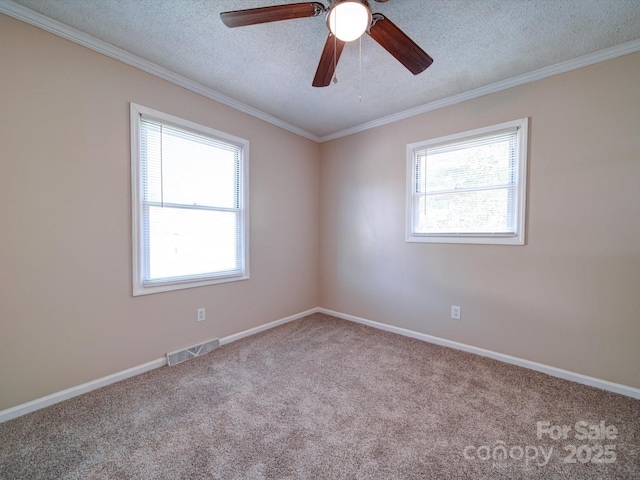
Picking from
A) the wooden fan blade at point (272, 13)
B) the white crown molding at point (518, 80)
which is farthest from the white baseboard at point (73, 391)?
the white crown molding at point (518, 80)

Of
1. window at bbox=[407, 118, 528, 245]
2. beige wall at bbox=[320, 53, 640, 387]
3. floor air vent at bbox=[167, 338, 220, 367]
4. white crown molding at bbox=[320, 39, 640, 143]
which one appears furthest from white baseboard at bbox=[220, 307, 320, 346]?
white crown molding at bbox=[320, 39, 640, 143]

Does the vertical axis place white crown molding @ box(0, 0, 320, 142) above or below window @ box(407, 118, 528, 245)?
above

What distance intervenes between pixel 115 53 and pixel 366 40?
1932 mm

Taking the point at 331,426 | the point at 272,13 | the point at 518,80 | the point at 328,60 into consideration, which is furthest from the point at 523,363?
the point at 272,13

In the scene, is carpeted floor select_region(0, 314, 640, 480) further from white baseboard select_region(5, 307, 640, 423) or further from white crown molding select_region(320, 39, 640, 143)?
white crown molding select_region(320, 39, 640, 143)

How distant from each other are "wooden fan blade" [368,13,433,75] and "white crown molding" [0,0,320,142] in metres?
1.82

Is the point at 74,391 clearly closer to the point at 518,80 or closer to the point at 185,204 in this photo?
the point at 185,204

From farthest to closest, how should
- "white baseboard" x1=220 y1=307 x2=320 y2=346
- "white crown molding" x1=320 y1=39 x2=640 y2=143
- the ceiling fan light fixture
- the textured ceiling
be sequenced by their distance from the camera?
"white baseboard" x1=220 y1=307 x2=320 y2=346 → "white crown molding" x1=320 y1=39 x2=640 y2=143 → the textured ceiling → the ceiling fan light fixture

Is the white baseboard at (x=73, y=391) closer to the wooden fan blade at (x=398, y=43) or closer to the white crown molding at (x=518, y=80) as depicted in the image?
the wooden fan blade at (x=398, y=43)

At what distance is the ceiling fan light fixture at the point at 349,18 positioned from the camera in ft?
4.25

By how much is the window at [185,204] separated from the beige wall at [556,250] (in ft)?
5.97

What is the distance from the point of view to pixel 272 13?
4.38 feet

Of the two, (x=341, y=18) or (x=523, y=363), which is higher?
(x=341, y=18)

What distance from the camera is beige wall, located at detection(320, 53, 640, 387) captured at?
1.96 m
